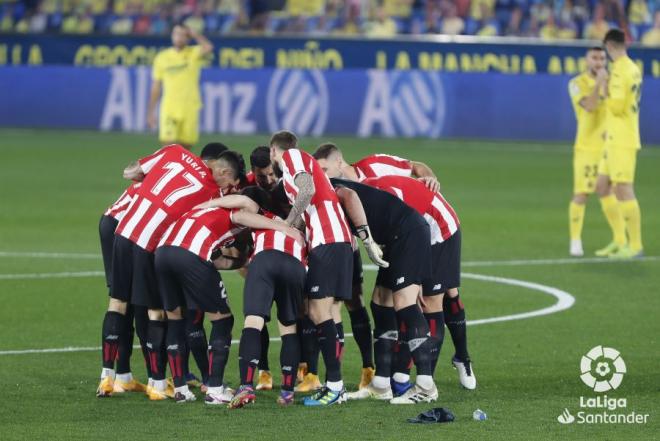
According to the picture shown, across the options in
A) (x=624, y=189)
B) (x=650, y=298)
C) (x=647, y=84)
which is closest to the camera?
(x=650, y=298)

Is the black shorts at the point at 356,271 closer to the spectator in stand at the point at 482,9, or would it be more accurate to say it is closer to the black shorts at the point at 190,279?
the black shorts at the point at 190,279

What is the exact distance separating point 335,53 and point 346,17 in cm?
317

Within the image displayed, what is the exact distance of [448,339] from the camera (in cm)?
1141

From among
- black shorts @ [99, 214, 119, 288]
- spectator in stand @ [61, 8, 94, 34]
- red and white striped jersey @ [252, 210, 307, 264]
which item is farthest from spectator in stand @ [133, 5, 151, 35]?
red and white striped jersey @ [252, 210, 307, 264]

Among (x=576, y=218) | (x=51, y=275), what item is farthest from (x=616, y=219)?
(x=51, y=275)

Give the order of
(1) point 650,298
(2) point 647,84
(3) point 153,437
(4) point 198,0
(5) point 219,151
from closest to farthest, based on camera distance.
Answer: (3) point 153,437, (5) point 219,151, (1) point 650,298, (2) point 647,84, (4) point 198,0

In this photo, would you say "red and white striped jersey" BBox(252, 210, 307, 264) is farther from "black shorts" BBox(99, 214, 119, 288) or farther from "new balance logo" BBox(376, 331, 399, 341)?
"black shorts" BBox(99, 214, 119, 288)

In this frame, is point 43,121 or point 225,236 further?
point 43,121

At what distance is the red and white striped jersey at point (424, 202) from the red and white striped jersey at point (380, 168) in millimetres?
63

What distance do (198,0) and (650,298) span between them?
2268cm

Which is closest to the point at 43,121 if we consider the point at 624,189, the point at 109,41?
the point at 109,41

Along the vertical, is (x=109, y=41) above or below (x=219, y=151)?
below

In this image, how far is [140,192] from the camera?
9.34 meters

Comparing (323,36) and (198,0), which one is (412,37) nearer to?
(323,36)
